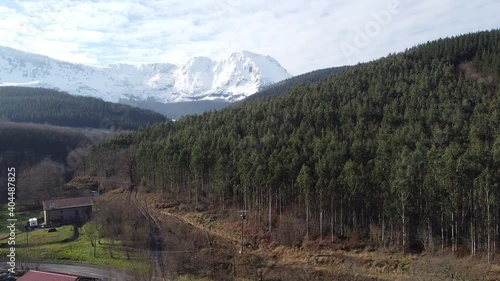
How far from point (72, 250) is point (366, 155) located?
1286 inches

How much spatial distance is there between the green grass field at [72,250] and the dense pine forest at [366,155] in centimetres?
1430

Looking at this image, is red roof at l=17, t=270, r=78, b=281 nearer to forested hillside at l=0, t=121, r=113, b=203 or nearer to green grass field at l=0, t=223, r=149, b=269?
green grass field at l=0, t=223, r=149, b=269

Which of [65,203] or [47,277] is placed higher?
[65,203]

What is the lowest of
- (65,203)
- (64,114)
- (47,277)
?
(47,277)

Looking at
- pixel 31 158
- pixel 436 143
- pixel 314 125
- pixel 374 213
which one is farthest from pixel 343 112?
pixel 31 158

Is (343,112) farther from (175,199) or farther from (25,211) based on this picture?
(25,211)

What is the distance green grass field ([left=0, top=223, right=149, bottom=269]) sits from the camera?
133ft

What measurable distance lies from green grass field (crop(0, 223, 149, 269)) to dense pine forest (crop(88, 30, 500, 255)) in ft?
46.9

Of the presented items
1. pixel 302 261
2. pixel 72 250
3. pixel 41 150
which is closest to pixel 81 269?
pixel 72 250

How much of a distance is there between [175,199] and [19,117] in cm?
14142

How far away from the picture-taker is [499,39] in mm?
78312

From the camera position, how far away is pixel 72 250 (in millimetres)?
44188

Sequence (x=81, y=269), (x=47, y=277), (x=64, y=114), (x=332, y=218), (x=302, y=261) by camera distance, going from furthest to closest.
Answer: (x=64, y=114)
(x=332, y=218)
(x=302, y=261)
(x=81, y=269)
(x=47, y=277)

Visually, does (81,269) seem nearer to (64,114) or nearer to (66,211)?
(66,211)
